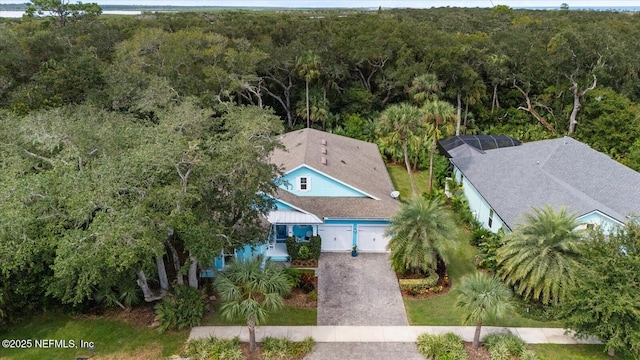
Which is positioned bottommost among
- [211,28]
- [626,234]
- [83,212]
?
[626,234]

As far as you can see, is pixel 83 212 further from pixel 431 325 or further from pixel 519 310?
pixel 519 310

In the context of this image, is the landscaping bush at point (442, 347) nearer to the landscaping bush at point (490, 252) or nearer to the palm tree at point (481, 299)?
the palm tree at point (481, 299)

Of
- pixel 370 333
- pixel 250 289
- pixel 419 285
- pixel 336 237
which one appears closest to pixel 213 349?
pixel 250 289

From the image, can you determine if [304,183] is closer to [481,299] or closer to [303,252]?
[303,252]

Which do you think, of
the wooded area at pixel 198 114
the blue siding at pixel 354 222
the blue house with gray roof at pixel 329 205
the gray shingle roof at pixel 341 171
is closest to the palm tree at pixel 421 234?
the blue house with gray roof at pixel 329 205

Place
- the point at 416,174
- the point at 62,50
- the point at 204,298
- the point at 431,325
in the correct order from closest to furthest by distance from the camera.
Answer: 1. the point at 431,325
2. the point at 204,298
3. the point at 416,174
4. the point at 62,50

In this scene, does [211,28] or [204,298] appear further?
[211,28]

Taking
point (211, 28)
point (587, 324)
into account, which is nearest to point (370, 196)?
point (587, 324)

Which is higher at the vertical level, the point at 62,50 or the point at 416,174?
the point at 62,50

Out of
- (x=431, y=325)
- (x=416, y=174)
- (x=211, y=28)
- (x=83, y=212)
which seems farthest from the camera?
(x=211, y=28)
